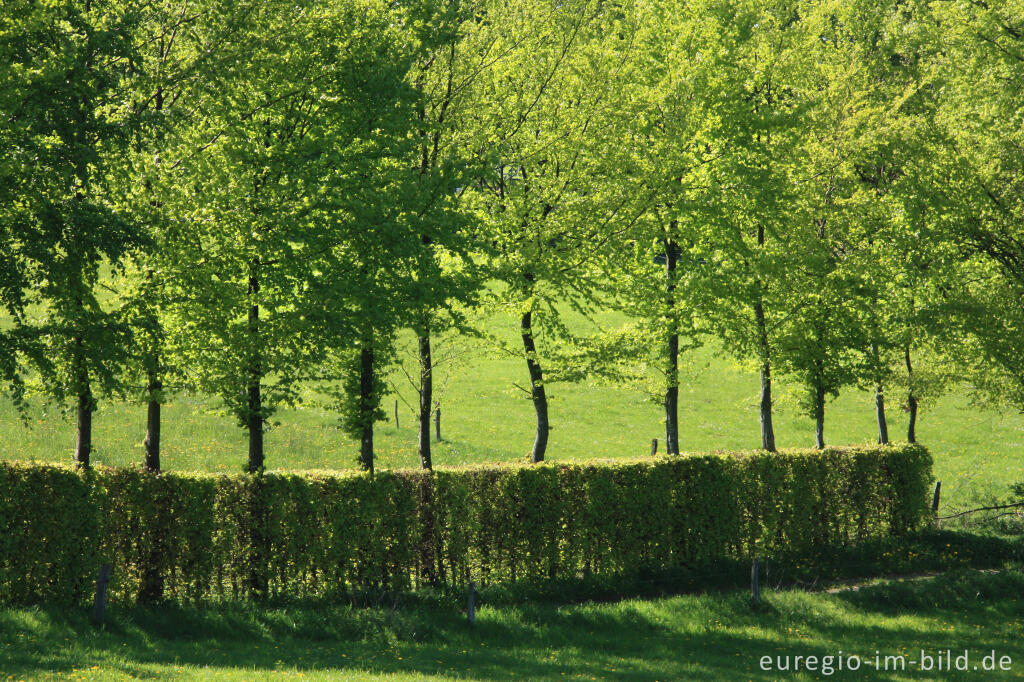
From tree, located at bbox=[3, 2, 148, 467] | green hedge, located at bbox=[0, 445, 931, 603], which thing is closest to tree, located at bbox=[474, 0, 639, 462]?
green hedge, located at bbox=[0, 445, 931, 603]

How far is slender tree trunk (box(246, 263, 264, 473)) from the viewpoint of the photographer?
642 inches

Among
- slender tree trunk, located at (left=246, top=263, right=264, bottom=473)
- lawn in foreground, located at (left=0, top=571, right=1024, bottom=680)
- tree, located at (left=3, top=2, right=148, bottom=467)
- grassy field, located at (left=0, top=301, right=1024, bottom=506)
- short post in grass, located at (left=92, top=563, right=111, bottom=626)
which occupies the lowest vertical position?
lawn in foreground, located at (left=0, top=571, right=1024, bottom=680)

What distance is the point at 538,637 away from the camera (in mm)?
15922

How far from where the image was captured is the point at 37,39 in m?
13.2

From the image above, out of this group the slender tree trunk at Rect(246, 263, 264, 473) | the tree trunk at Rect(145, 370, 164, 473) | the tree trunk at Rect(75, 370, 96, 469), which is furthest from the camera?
the tree trunk at Rect(145, 370, 164, 473)

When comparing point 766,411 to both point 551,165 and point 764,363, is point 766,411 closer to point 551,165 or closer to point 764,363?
point 764,363

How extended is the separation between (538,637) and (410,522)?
12.9ft

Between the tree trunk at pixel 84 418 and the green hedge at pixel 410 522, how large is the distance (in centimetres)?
102

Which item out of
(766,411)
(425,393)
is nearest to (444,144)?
(425,393)

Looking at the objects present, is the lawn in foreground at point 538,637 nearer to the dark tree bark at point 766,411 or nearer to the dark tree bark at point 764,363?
the dark tree bark at point 764,363

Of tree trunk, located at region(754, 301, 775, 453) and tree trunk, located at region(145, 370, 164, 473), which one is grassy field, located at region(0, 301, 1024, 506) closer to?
tree trunk, located at region(754, 301, 775, 453)

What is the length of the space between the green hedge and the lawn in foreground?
3.13 feet

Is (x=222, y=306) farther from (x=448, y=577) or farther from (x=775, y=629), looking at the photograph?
(x=775, y=629)

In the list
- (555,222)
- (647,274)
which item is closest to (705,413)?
(647,274)
